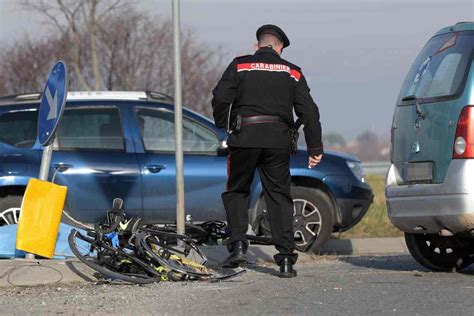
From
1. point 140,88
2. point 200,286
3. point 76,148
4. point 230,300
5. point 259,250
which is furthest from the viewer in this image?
point 140,88

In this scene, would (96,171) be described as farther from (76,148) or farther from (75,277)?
(75,277)

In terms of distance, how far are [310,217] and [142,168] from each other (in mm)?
1833

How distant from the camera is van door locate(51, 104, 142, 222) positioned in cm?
1060

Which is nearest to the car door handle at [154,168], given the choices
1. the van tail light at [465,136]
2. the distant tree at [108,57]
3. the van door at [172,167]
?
the van door at [172,167]

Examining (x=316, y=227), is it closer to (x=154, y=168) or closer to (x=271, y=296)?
(x=154, y=168)

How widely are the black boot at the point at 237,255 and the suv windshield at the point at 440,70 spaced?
5.86 feet

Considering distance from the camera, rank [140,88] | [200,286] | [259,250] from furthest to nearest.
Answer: [140,88]
[259,250]
[200,286]

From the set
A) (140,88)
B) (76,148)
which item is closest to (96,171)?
(76,148)

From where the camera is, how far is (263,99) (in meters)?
7.84

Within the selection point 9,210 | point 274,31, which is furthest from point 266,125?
point 9,210

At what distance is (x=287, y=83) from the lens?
7.89m

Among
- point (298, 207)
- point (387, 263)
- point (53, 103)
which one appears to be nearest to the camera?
point (53, 103)

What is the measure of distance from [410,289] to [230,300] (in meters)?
1.30

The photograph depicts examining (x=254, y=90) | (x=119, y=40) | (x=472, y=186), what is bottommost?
(x=472, y=186)
